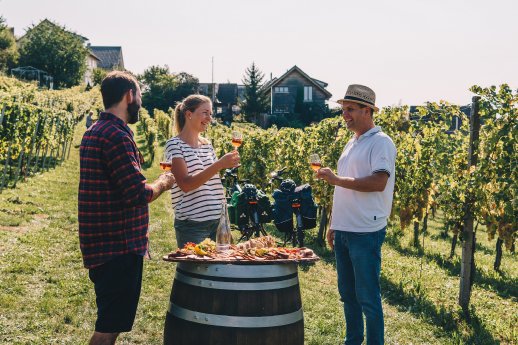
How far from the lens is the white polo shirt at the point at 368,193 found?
3633 millimetres

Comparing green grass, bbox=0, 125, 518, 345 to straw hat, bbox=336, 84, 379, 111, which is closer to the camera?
straw hat, bbox=336, 84, 379, 111

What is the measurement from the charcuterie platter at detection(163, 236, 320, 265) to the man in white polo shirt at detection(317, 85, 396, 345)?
0.61m

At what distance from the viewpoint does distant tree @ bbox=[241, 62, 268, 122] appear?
51.2m

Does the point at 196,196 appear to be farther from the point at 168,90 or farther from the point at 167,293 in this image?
the point at 168,90

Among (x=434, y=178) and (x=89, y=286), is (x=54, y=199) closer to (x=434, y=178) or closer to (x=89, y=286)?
(x=89, y=286)

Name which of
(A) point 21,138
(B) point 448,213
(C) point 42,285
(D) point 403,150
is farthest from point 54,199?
(B) point 448,213

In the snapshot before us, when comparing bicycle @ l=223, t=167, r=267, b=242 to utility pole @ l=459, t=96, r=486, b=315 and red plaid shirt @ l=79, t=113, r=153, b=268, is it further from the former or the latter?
red plaid shirt @ l=79, t=113, r=153, b=268

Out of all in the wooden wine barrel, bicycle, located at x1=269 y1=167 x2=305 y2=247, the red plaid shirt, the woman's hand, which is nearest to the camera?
the red plaid shirt

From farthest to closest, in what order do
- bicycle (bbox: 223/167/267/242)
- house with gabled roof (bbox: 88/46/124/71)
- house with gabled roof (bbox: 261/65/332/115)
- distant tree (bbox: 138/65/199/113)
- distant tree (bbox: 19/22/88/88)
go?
1. house with gabled roof (bbox: 88/46/124/71)
2. distant tree (bbox: 138/65/199/113)
3. distant tree (bbox: 19/22/88/88)
4. house with gabled roof (bbox: 261/65/332/115)
5. bicycle (bbox: 223/167/267/242)

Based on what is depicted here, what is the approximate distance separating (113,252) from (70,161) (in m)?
18.5

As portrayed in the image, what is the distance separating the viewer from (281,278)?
3.04 m

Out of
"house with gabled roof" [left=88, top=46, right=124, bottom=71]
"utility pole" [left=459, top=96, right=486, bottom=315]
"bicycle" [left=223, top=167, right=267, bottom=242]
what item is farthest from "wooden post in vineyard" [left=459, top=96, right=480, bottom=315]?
"house with gabled roof" [left=88, top=46, right=124, bottom=71]

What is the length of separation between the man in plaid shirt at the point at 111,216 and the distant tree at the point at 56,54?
55.3 m

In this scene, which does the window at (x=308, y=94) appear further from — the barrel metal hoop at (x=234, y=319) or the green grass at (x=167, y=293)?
the barrel metal hoop at (x=234, y=319)
